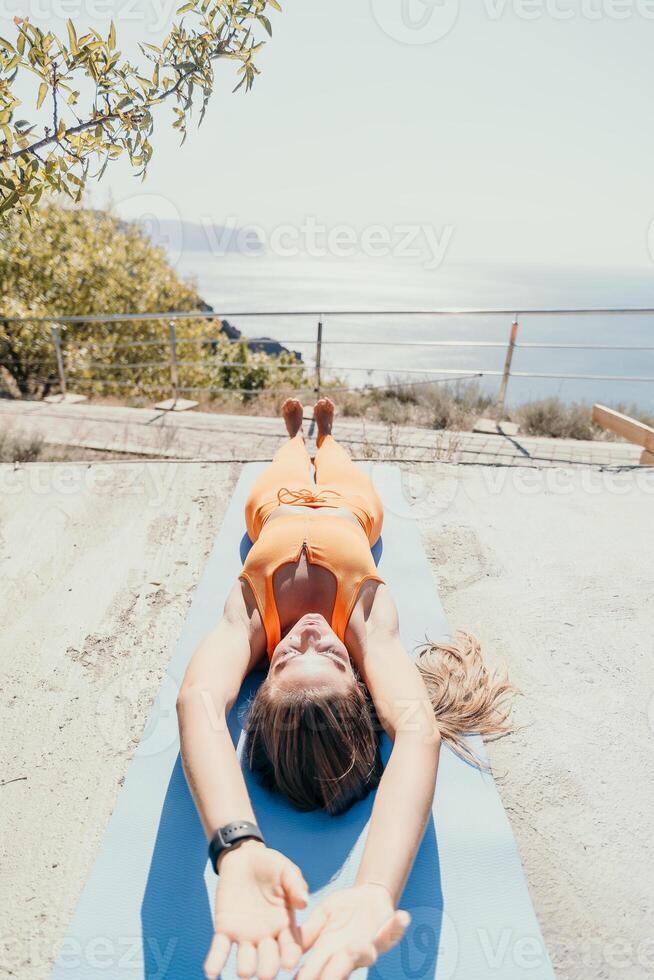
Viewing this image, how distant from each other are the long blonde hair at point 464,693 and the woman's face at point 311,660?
40cm

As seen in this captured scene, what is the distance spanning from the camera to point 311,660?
1.60 m

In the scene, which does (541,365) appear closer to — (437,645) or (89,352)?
(89,352)

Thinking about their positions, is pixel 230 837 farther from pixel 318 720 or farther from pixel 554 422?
pixel 554 422

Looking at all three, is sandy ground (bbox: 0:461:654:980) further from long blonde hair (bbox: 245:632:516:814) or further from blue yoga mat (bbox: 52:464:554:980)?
long blonde hair (bbox: 245:632:516:814)

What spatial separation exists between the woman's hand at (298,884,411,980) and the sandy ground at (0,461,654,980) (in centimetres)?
60

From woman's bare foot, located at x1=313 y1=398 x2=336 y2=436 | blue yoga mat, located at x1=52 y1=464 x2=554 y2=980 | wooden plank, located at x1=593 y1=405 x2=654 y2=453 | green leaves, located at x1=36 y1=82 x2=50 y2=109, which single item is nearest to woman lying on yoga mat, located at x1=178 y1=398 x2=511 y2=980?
blue yoga mat, located at x1=52 y1=464 x2=554 y2=980

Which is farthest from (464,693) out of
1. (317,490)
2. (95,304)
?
(95,304)

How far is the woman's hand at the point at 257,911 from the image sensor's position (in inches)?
39.6

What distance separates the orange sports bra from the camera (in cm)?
189

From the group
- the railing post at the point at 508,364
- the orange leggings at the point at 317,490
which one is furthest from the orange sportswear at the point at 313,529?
the railing post at the point at 508,364

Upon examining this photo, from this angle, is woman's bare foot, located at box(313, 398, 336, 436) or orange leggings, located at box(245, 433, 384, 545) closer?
orange leggings, located at box(245, 433, 384, 545)

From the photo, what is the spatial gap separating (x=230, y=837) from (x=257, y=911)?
0.51ft

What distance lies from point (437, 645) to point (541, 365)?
1910 inches

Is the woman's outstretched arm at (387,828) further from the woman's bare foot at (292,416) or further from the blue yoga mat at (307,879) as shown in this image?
the woman's bare foot at (292,416)
